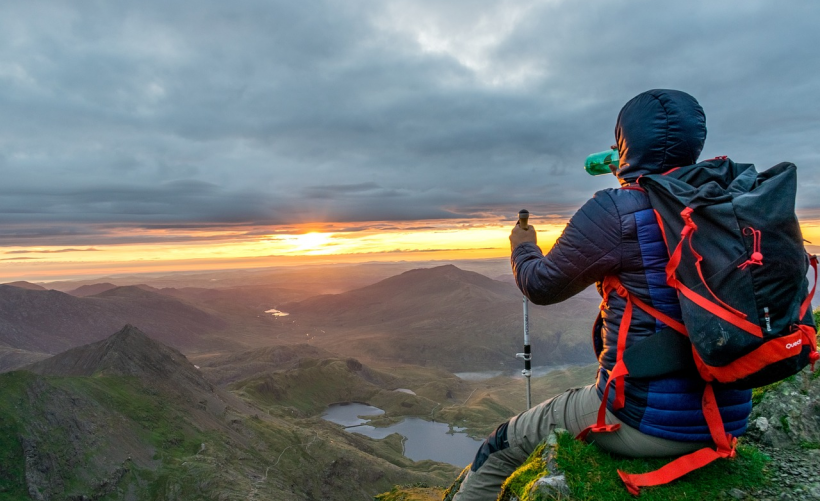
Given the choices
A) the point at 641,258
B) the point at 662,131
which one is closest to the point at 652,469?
the point at 641,258

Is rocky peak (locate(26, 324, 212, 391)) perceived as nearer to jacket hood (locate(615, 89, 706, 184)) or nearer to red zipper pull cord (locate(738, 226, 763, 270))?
jacket hood (locate(615, 89, 706, 184))

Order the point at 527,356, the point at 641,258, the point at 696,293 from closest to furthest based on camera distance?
1. the point at 696,293
2. the point at 641,258
3. the point at 527,356

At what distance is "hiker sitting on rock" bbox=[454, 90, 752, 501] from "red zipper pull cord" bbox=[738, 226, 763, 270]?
702mm

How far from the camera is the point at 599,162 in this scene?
665cm

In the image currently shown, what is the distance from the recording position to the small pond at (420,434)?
5571 inches

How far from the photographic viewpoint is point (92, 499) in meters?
68.8

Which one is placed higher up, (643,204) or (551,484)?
(643,204)

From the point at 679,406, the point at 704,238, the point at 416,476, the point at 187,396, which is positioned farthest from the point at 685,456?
the point at 187,396

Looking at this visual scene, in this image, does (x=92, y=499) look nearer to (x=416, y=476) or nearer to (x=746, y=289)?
(x=416, y=476)

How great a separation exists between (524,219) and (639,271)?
1.83 m

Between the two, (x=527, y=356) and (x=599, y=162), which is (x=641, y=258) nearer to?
(x=599, y=162)

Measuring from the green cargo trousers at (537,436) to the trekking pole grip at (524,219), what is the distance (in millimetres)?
2268

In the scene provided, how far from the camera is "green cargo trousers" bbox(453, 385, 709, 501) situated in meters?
5.51

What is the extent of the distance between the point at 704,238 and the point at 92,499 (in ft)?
300
